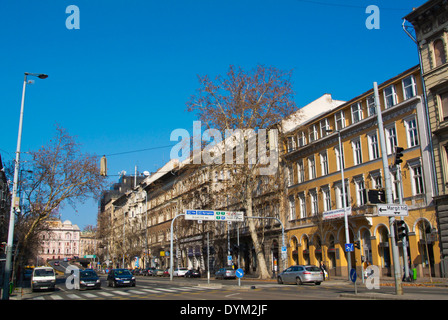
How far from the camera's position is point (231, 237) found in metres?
59.4

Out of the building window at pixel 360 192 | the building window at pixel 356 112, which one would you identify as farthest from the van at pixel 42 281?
the building window at pixel 356 112

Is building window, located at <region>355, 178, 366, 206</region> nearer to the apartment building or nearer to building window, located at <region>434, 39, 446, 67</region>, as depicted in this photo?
the apartment building

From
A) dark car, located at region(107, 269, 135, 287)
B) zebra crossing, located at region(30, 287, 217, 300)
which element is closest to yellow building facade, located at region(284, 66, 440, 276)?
zebra crossing, located at region(30, 287, 217, 300)

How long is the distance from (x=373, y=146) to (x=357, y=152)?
2.17 meters

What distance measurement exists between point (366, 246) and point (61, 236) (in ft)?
554

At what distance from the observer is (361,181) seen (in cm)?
3853

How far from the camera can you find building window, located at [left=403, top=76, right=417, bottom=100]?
112ft

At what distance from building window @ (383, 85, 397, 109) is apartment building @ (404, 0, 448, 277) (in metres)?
3.04

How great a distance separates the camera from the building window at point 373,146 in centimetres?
3730
